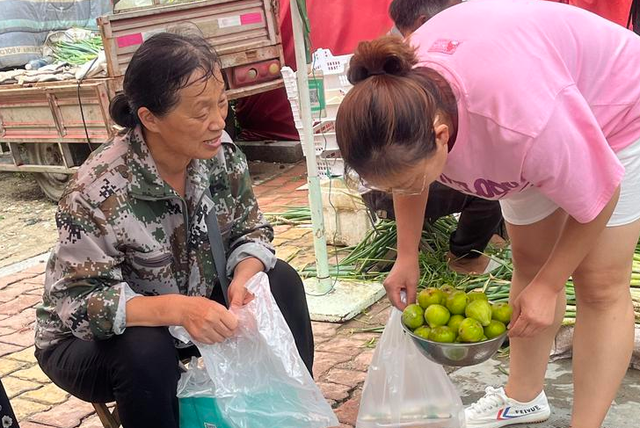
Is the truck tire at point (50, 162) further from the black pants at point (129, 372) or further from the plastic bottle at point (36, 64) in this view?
the black pants at point (129, 372)

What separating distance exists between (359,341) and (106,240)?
1.47m

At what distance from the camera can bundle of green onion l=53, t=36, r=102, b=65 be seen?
6.98 meters

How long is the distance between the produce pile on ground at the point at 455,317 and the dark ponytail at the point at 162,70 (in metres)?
0.83

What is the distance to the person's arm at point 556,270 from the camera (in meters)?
1.72

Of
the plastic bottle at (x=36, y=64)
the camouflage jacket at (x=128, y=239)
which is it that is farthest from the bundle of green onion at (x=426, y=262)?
the plastic bottle at (x=36, y=64)

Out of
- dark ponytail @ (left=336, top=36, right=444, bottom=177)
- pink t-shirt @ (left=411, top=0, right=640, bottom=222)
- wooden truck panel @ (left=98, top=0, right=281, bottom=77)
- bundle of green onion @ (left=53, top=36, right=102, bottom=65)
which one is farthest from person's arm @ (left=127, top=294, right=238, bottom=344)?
bundle of green onion @ (left=53, top=36, right=102, bottom=65)

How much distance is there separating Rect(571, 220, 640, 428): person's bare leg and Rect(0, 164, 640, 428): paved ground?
361 mm

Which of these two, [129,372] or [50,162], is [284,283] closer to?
[129,372]

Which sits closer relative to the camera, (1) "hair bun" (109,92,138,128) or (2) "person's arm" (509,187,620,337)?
(2) "person's arm" (509,187,620,337)

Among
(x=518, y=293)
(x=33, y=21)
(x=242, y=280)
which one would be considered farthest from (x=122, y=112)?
(x=33, y=21)

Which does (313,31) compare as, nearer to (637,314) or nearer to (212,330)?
(637,314)

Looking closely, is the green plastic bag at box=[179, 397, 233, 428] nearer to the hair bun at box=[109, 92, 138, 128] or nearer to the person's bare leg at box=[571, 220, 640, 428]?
the hair bun at box=[109, 92, 138, 128]

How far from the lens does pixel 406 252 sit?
7.04 ft

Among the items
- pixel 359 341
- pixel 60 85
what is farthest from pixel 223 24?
pixel 359 341
